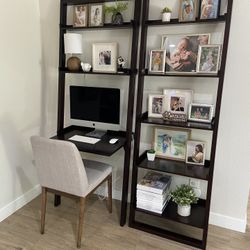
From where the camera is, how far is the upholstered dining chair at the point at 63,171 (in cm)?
177

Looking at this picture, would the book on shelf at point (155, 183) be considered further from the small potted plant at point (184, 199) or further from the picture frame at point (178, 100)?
the picture frame at point (178, 100)

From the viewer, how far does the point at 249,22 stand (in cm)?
185

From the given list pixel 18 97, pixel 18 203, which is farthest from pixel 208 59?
pixel 18 203

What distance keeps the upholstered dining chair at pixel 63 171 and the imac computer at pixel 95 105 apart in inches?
19.5

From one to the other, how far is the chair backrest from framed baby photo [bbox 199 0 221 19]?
132cm

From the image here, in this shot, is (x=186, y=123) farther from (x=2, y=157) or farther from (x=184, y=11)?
(x=2, y=157)

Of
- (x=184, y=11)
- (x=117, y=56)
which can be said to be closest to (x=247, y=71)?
(x=184, y=11)

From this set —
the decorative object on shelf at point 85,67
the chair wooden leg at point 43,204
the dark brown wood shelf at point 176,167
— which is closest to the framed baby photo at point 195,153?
the dark brown wood shelf at point 176,167

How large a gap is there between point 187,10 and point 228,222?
1.81 metres

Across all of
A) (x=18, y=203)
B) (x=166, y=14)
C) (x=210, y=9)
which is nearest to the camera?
(x=210, y=9)

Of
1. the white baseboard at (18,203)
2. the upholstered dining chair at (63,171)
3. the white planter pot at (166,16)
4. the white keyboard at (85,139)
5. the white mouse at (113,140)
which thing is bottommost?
the white baseboard at (18,203)

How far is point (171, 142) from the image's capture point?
86.7 inches

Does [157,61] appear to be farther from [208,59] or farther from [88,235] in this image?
[88,235]

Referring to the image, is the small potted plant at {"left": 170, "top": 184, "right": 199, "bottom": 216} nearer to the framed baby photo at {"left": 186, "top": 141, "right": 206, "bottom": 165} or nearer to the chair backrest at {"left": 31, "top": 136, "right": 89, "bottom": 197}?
the framed baby photo at {"left": 186, "top": 141, "right": 206, "bottom": 165}
